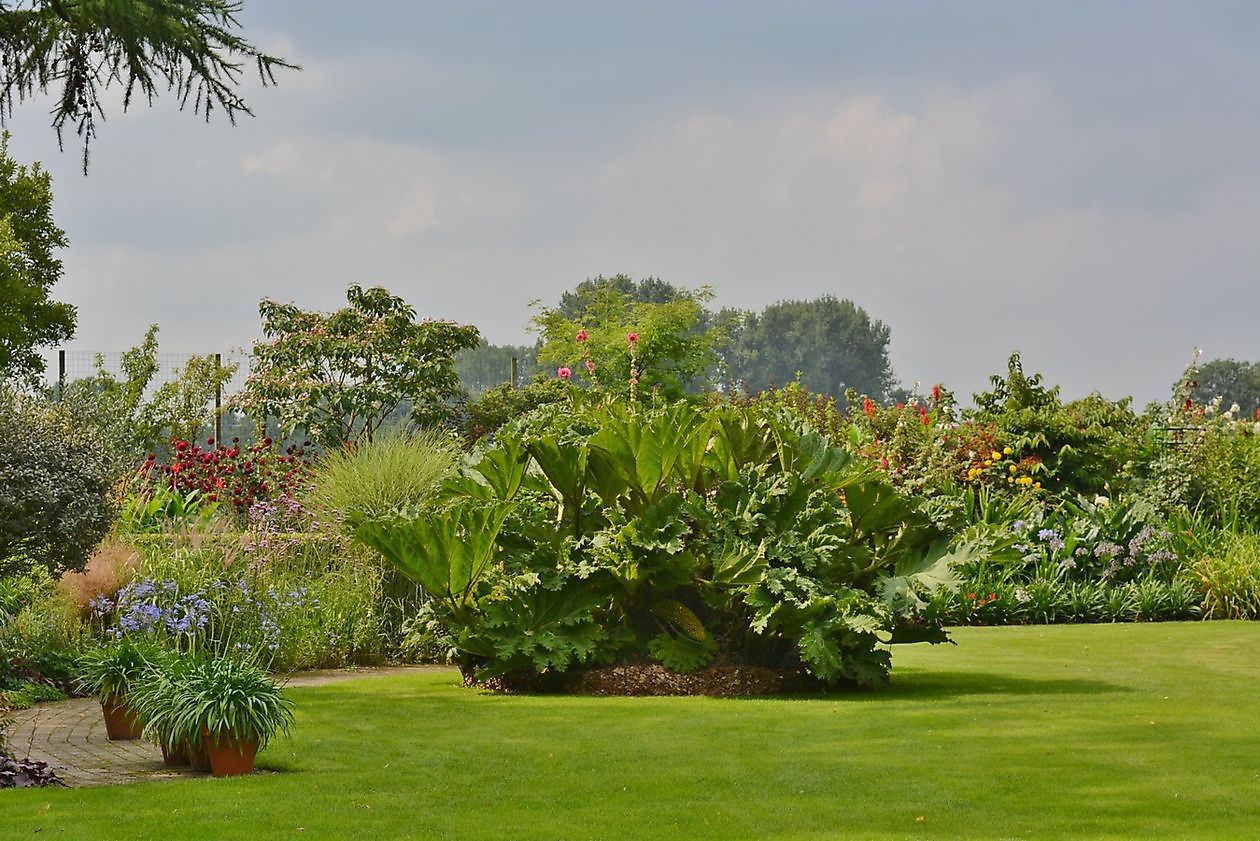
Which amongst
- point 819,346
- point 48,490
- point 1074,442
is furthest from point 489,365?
point 48,490

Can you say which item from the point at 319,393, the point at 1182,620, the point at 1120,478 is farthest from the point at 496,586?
the point at 319,393

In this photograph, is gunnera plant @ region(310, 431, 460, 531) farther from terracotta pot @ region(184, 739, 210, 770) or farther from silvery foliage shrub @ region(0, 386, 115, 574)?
terracotta pot @ region(184, 739, 210, 770)

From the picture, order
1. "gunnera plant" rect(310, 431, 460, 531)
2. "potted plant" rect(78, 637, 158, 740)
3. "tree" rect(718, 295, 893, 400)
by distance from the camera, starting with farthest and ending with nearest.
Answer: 1. "tree" rect(718, 295, 893, 400)
2. "gunnera plant" rect(310, 431, 460, 531)
3. "potted plant" rect(78, 637, 158, 740)

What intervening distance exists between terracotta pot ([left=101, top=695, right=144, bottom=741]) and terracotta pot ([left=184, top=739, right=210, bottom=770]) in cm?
104

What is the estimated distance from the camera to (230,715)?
21.4ft

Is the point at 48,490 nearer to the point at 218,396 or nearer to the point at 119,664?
the point at 119,664

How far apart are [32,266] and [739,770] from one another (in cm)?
2424

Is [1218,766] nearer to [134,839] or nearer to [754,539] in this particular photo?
[754,539]

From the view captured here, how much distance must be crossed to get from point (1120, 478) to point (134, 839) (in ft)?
49.0

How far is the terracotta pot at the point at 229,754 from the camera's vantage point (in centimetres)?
657

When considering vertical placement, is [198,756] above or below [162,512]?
below

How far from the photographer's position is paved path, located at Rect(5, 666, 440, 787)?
265 inches

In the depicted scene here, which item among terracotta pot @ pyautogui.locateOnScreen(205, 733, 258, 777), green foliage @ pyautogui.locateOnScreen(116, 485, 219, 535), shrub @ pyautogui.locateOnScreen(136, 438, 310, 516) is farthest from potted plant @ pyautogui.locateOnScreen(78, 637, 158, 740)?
shrub @ pyautogui.locateOnScreen(136, 438, 310, 516)

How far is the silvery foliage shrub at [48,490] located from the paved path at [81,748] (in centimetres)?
107
